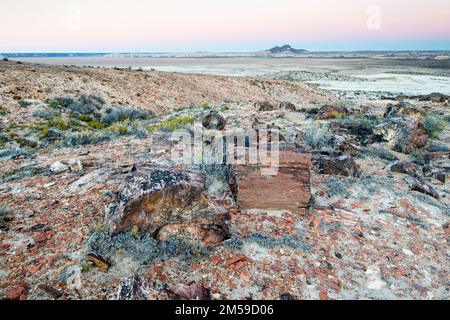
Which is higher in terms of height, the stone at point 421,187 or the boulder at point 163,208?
the boulder at point 163,208

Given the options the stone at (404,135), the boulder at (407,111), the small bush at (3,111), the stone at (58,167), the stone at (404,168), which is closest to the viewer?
the stone at (58,167)

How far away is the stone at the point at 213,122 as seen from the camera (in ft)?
35.8

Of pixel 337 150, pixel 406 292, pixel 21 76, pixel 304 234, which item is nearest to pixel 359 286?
pixel 406 292

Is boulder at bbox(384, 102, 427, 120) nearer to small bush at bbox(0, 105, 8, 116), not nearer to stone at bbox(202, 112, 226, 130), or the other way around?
stone at bbox(202, 112, 226, 130)

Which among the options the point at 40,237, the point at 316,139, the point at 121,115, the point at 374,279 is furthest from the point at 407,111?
the point at 121,115

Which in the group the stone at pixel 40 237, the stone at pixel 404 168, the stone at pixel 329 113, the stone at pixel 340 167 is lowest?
the stone at pixel 40 237

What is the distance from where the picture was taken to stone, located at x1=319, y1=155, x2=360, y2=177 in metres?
6.74

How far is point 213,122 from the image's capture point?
11.1 metres

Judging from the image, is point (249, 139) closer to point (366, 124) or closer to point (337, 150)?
point (337, 150)

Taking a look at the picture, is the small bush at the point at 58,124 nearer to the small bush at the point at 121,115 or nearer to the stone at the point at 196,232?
the small bush at the point at 121,115

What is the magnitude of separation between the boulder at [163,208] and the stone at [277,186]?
765mm

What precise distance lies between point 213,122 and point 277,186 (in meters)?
6.30

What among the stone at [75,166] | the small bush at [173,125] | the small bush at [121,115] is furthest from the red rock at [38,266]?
the small bush at [121,115]
